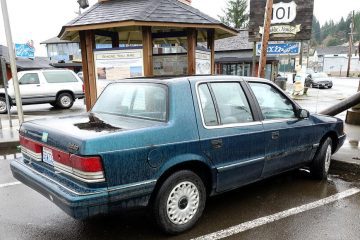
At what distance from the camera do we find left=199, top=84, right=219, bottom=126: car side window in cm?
349

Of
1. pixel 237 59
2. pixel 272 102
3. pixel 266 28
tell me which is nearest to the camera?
pixel 272 102

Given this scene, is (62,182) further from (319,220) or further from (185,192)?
(319,220)

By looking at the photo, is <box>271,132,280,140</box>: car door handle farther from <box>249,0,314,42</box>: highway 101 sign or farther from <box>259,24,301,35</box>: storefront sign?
<box>259,24,301,35</box>: storefront sign

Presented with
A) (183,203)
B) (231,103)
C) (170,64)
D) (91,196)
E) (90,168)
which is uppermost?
(170,64)

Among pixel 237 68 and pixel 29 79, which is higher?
pixel 29 79

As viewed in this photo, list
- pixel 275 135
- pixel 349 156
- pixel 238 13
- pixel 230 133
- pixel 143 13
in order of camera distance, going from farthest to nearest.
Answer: pixel 238 13, pixel 143 13, pixel 349 156, pixel 275 135, pixel 230 133

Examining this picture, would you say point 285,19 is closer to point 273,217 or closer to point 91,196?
point 273,217

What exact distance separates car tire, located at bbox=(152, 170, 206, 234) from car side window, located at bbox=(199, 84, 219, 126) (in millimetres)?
589

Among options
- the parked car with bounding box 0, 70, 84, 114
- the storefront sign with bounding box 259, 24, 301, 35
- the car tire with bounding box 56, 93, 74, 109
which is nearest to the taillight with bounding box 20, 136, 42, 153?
the parked car with bounding box 0, 70, 84, 114

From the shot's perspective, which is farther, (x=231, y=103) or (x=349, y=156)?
(x=349, y=156)

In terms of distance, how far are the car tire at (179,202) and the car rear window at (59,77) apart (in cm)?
1257

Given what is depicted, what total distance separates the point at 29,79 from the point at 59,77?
1.22 meters

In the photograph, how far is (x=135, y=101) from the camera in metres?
3.76

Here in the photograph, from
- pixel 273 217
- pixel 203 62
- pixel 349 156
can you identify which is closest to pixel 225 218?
pixel 273 217
